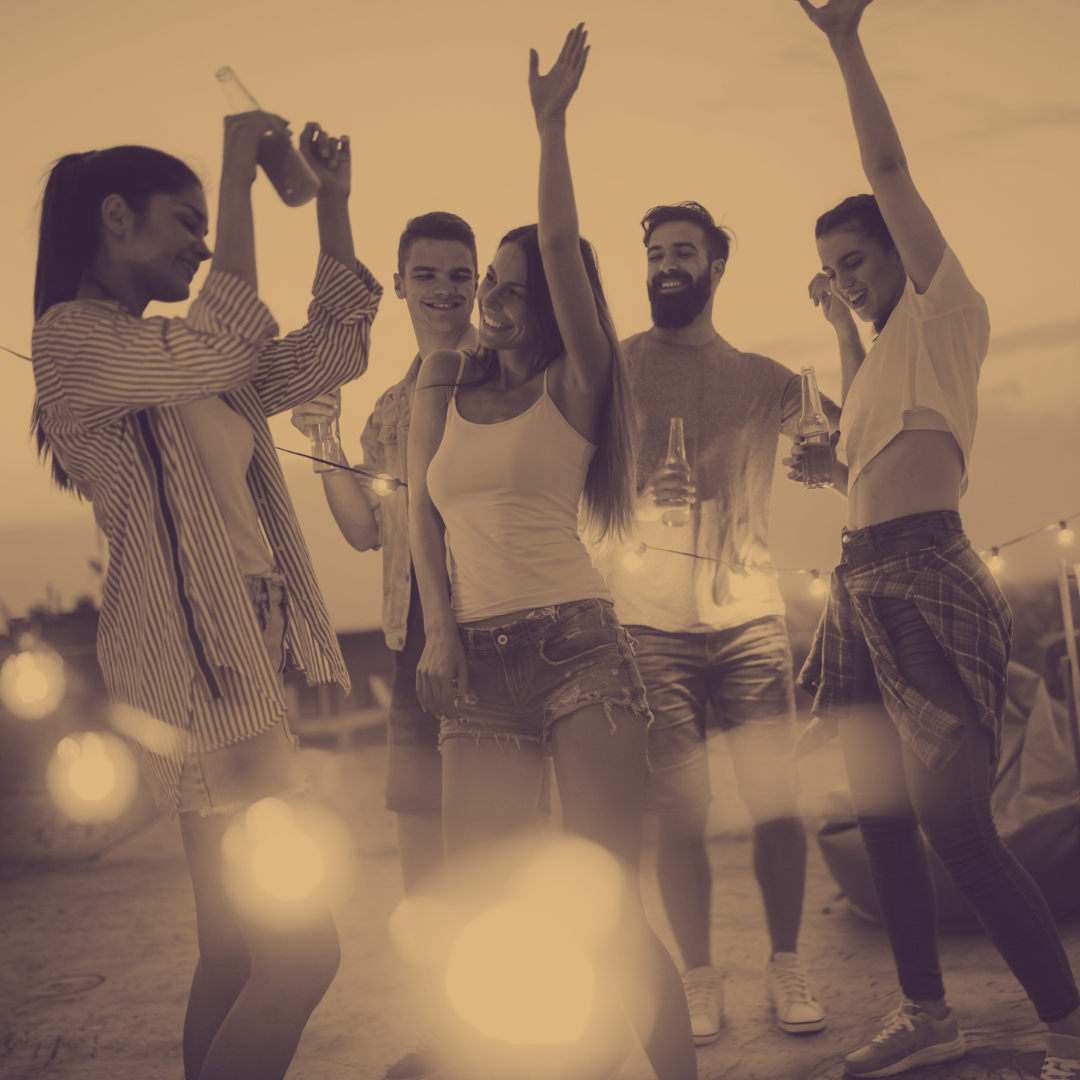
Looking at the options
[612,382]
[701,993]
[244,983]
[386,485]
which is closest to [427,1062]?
[701,993]

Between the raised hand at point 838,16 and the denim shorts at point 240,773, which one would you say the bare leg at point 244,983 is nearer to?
the denim shorts at point 240,773

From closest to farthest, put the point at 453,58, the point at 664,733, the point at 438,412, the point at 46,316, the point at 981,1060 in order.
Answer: the point at 46,316 → the point at 438,412 → the point at 981,1060 → the point at 664,733 → the point at 453,58

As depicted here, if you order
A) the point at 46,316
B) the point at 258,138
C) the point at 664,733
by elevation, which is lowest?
the point at 664,733

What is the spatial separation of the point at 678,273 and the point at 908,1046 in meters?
2.06

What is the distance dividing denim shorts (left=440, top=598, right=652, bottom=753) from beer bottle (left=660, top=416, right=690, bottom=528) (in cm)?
90

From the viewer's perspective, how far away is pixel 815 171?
3672 mm

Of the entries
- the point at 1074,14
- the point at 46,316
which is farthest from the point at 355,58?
the point at 1074,14

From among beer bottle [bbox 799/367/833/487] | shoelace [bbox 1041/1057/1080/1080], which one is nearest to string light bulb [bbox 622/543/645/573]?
beer bottle [bbox 799/367/833/487]

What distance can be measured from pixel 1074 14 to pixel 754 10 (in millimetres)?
1323

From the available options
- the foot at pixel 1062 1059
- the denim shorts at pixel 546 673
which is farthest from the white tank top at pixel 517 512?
the foot at pixel 1062 1059

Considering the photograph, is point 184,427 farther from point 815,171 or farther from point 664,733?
point 815,171

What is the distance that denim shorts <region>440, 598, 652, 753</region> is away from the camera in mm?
1766

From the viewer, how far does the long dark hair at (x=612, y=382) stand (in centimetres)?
196

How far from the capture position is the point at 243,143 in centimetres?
151
